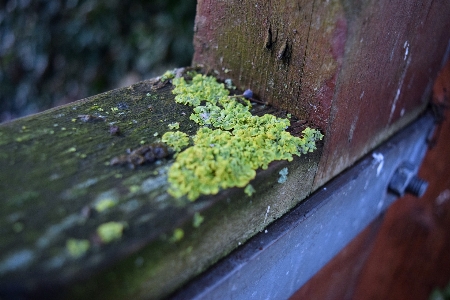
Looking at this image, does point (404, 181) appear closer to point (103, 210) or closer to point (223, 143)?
point (223, 143)

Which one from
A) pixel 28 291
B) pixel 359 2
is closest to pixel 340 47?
pixel 359 2

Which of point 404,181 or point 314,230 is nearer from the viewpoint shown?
point 314,230

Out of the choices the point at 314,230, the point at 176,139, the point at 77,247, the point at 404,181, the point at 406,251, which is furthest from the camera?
the point at 406,251

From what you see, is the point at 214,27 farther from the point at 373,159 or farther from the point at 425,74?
the point at 425,74

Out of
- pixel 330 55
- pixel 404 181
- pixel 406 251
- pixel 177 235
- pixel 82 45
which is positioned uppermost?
pixel 330 55

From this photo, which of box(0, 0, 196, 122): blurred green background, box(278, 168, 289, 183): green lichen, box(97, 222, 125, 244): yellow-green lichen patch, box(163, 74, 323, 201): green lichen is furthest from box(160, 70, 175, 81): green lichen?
box(0, 0, 196, 122): blurred green background

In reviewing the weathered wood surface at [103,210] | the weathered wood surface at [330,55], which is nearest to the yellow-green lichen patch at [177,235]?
the weathered wood surface at [103,210]

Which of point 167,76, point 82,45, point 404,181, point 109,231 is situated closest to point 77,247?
point 109,231

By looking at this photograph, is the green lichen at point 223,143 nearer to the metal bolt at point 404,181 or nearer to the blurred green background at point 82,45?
the metal bolt at point 404,181
